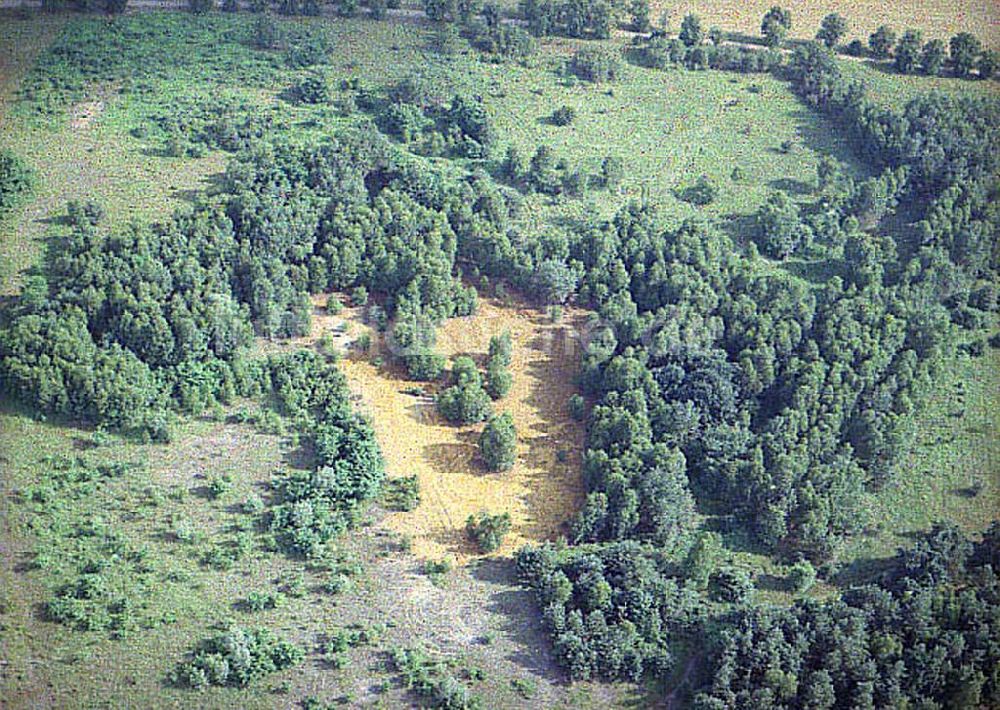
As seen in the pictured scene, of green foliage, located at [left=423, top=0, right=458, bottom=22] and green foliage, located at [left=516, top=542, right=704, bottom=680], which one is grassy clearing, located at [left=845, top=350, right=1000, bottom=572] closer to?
green foliage, located at [left=516, top=542, right=704, bottom=680]

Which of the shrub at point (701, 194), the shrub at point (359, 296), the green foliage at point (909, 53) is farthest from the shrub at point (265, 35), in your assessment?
the green foliage at point (909, 53)

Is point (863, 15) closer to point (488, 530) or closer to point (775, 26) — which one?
point (775, 26)

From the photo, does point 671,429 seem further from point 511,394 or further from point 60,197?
point 60,197

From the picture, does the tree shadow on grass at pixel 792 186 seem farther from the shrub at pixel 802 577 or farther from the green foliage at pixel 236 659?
the green foliage at pixel 236 659

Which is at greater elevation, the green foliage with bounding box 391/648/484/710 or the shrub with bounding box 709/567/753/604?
the shrub with bounding box 709/567/753/604

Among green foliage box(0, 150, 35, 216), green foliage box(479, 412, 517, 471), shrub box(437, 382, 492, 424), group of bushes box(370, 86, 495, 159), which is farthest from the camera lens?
group of bushes box(370, 86, 495, 159)

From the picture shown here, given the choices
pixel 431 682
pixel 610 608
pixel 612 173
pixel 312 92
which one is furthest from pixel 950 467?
pixel 312 92

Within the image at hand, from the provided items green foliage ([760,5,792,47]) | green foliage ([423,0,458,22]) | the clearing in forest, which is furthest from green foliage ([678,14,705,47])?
the clearing in forest
